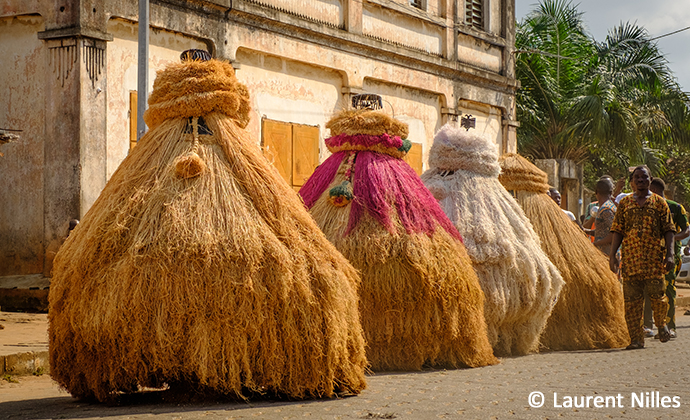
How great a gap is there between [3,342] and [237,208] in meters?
3.93

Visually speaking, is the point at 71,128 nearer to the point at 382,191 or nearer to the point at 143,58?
the point at 143,58

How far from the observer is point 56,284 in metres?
5.26

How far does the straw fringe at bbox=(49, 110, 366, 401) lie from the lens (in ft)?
16.3

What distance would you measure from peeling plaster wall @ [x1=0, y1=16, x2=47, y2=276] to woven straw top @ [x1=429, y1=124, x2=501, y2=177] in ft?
17.8

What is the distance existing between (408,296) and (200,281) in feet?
7.32

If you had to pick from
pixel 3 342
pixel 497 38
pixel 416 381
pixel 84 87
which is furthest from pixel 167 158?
pixel 497 38

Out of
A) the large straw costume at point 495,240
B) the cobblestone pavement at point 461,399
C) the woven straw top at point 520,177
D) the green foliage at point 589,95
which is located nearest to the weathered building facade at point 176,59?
the large straw costume at point 495,240

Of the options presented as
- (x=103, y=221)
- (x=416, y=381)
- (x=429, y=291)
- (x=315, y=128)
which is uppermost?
(x=315, y=128)

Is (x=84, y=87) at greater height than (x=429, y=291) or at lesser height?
greater

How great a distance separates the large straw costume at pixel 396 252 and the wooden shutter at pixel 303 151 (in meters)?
6.83

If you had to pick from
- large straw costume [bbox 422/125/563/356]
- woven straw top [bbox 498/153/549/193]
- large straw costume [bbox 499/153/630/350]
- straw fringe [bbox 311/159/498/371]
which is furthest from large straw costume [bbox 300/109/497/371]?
woven straw top [bbox 498/153/549/193]

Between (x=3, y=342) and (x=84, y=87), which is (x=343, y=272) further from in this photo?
(x=84, y=87)

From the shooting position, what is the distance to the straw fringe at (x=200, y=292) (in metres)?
4.96

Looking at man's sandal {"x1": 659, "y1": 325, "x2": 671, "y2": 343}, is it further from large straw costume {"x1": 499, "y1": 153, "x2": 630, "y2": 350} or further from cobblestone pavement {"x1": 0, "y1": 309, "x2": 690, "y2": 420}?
cobblestone pavement {"x1": 0, "y1": 309, "x2": 690, "y2": 420}
